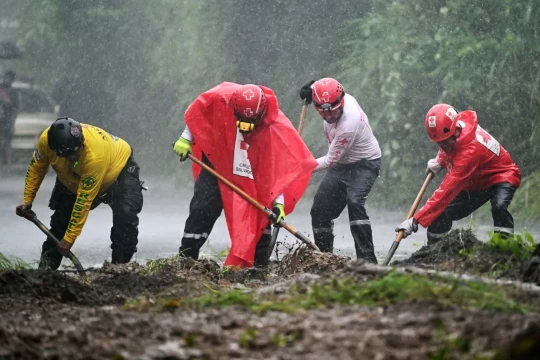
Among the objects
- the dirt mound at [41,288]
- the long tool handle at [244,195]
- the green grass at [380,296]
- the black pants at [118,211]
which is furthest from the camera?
the black pants at [118,211]

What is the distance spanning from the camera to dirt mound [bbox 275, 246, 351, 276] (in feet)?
30.6

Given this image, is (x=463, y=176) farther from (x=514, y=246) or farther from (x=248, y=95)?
(x=514, y=246)

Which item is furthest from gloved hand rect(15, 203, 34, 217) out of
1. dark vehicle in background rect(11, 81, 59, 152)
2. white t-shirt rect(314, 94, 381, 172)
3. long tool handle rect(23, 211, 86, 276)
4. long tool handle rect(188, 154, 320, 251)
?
dark vehicle in background rect(11, 81, 59, 152)

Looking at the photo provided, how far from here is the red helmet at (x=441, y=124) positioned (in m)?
9.80

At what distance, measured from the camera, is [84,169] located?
371 inches

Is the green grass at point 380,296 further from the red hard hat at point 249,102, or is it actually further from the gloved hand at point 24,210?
the gloved hand at point 24,210

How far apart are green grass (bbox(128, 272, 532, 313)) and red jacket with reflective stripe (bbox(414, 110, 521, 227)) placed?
3.90 m

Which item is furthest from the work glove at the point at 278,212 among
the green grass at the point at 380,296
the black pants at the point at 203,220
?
the green grass at the point at 380,296

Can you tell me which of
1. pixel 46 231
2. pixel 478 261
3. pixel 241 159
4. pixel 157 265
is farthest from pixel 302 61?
pixel 478 261

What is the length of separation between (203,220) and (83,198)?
1247mm

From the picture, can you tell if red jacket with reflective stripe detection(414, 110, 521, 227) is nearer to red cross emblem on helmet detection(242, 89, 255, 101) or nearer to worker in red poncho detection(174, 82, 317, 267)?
worker in red poncho detection(174, 82, 317, 267)

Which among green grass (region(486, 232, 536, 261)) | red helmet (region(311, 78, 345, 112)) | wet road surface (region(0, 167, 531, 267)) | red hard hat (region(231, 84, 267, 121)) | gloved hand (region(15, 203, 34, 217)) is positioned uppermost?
red helmet (region(311, 78, 345, 112))

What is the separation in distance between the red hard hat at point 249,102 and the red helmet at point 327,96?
82 cm

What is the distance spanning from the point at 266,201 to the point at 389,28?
340 inches
